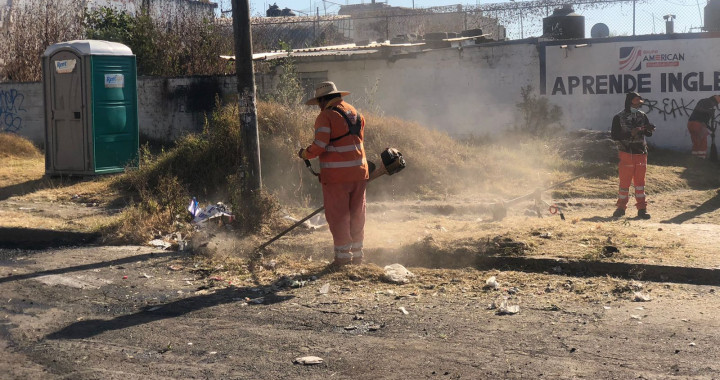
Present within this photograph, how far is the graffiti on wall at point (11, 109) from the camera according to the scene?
1927 cm

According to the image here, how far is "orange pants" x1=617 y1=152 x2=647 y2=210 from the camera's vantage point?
35.3 feet

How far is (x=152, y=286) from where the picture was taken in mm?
7156

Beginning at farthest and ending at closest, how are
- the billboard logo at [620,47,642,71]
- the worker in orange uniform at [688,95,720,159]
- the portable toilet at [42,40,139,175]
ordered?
the billboard logo at [620,47,642,71] < the worker in orange uniform at [688,95,720,159] < the portable toilet at [42,40,139,175]

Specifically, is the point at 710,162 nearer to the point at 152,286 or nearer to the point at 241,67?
the point at 241,67

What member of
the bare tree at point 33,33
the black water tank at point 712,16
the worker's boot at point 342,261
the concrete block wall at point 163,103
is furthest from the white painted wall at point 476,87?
the worker's boot at point 342,261

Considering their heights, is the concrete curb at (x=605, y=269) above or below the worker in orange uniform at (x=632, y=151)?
below

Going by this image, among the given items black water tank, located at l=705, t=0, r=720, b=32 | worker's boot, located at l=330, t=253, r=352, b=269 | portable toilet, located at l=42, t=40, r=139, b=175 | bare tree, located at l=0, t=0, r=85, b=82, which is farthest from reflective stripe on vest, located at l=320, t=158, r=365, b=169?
Answer: bare tree, located at l=0, t=0, r=85, b=82

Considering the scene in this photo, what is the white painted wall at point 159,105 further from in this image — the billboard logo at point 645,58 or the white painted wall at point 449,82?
the billboard logo at point 645,58

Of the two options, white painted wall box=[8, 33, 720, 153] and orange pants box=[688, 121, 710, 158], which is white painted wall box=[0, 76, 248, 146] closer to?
white painted wall box=[8, 33, 720, 153]

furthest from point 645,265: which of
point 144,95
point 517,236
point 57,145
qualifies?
point 144,95

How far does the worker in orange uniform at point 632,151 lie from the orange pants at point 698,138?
769 centimetres

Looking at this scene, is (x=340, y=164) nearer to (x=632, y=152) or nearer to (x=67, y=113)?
(x=632, y=152)

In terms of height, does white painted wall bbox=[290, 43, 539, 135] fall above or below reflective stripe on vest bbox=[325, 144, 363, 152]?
above

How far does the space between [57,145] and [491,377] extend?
10726mm
